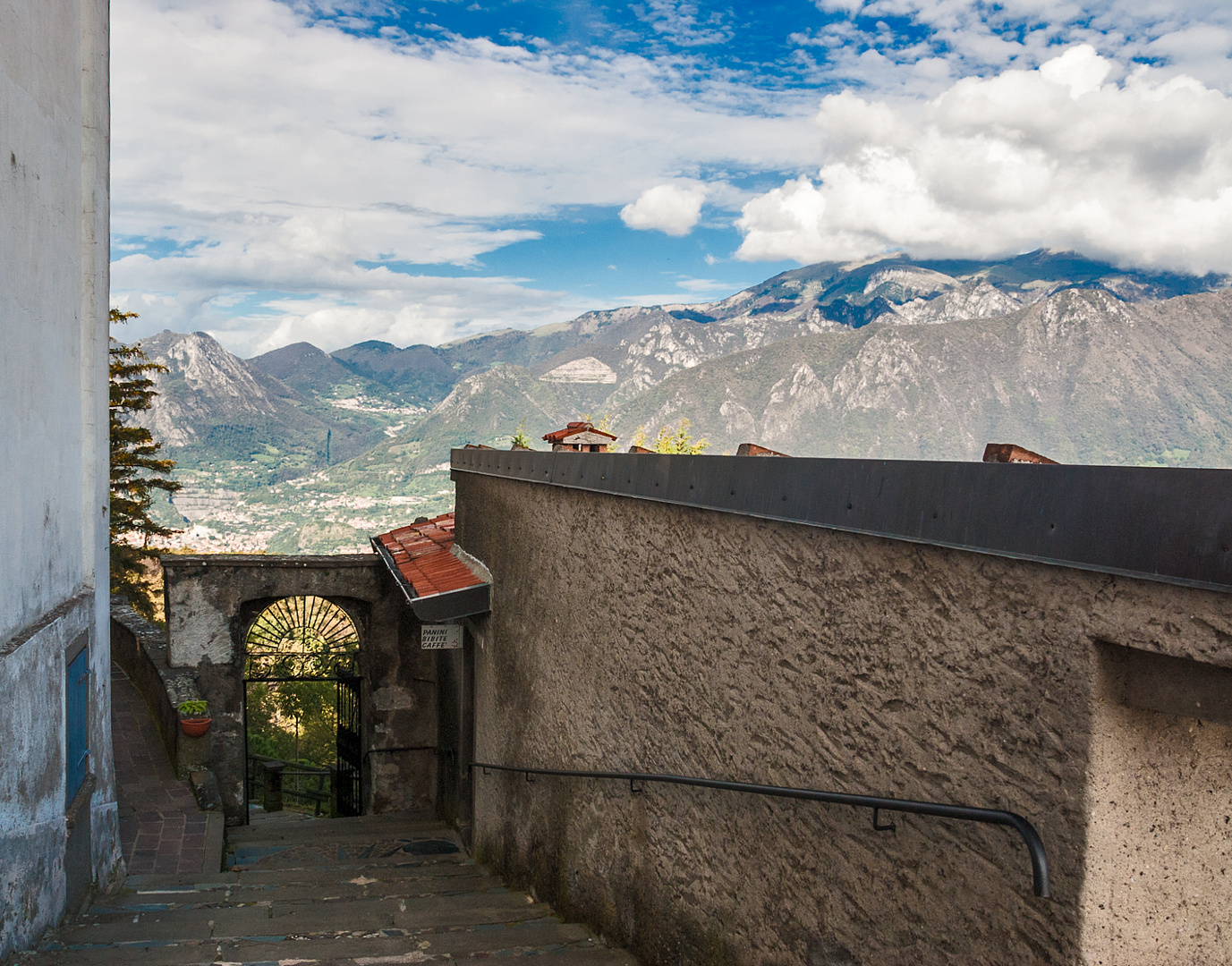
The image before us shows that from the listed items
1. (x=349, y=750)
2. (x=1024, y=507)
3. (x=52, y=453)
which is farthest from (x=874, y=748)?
(x=349, y=750)

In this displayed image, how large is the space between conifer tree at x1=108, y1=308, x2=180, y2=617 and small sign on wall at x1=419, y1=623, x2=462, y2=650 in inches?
661

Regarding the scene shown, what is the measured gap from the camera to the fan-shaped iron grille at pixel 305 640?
42.5 feet

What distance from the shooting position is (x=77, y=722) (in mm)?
5691

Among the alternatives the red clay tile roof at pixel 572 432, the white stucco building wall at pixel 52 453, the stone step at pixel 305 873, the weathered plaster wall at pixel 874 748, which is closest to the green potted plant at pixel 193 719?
the stone step at pixel 305 873

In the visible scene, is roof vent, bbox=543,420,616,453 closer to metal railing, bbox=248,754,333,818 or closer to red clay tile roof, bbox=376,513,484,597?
red clay tile roof, bbox=376,513,484,597

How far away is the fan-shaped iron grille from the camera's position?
13.0 metres

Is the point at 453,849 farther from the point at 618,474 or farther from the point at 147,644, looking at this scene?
the point at 618,474

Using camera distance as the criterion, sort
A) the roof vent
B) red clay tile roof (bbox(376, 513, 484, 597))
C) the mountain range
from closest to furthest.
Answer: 1. the roof vent
2. red clay tile roof (bbox(376, 513, 484, 597))
3. the mountain range

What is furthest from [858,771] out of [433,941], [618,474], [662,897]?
[433,941]

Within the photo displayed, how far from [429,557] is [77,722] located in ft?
13.1

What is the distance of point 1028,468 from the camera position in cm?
210

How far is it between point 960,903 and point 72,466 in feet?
18.4

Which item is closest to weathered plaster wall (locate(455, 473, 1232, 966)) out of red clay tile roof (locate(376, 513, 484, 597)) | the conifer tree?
red clay tile roof (locate(376, 513, 484, 597))

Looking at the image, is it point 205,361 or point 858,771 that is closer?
point 858,771
